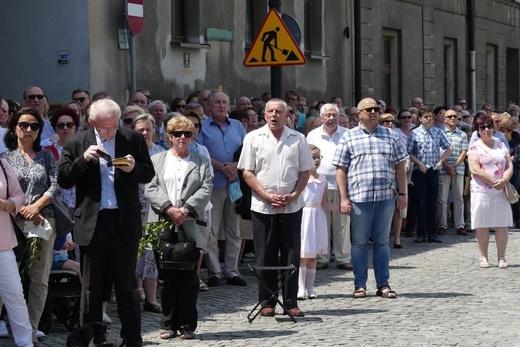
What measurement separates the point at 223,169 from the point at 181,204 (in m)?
3.71

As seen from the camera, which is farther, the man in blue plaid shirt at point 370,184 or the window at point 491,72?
the window at point 491,72

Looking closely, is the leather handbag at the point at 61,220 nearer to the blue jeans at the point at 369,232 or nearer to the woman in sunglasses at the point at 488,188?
the blue jeans at the point at 369,232

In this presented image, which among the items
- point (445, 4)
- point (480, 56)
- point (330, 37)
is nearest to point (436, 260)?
point (330, 37)

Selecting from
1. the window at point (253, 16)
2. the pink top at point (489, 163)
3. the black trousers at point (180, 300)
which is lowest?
the black trousers at point (180, 300)

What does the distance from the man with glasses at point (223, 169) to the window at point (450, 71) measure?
21158 mm

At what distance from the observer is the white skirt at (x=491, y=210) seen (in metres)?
16.5

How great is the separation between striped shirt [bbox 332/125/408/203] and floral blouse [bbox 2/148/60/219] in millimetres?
3788

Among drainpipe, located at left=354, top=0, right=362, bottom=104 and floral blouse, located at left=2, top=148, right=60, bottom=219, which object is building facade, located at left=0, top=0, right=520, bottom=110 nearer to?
drainpipe, located at left=354, top=0, right=362, bottom=104

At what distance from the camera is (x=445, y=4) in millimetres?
34781

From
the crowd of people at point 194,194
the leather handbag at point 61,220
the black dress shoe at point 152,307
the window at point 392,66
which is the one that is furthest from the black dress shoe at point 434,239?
the window at point 392,66

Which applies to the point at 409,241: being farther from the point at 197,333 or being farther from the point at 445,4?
the point at 445,4

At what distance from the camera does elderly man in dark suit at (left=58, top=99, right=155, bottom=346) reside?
32.0 feet

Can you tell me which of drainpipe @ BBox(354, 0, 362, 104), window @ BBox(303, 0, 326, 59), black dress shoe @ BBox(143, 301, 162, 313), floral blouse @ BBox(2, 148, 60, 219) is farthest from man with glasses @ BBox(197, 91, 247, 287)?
drainpipe @ BBox(354, 0, 362, 104)

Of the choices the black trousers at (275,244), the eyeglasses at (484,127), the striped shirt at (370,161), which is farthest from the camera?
the eyeglasses at (484,127)
